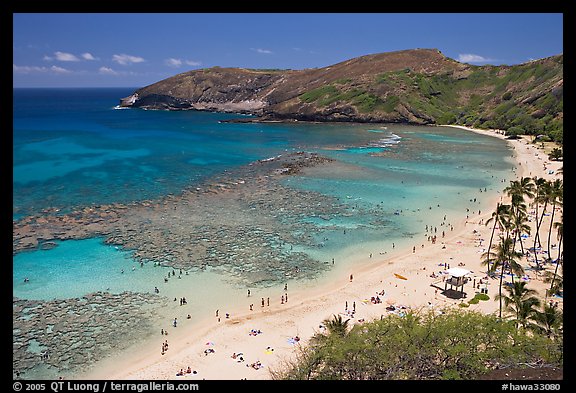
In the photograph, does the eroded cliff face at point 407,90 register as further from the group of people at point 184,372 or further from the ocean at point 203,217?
the group of people at point 184,372

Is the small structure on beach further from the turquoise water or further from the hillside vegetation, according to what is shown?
the hillside vegetation

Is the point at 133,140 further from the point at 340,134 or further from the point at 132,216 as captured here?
the point at 132,216

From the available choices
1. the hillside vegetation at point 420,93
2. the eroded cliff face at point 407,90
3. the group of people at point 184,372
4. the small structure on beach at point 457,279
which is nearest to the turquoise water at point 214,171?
the small structure on beach at point 457,279

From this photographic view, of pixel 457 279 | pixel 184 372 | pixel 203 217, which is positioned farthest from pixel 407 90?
pixel 184 372

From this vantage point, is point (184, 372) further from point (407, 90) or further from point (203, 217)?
point (407, 90)

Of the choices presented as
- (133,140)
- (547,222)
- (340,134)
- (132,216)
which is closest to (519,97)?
(340,134)

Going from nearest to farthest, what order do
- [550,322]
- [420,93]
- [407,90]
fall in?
[550,322] < [407,90] < [420,93]
